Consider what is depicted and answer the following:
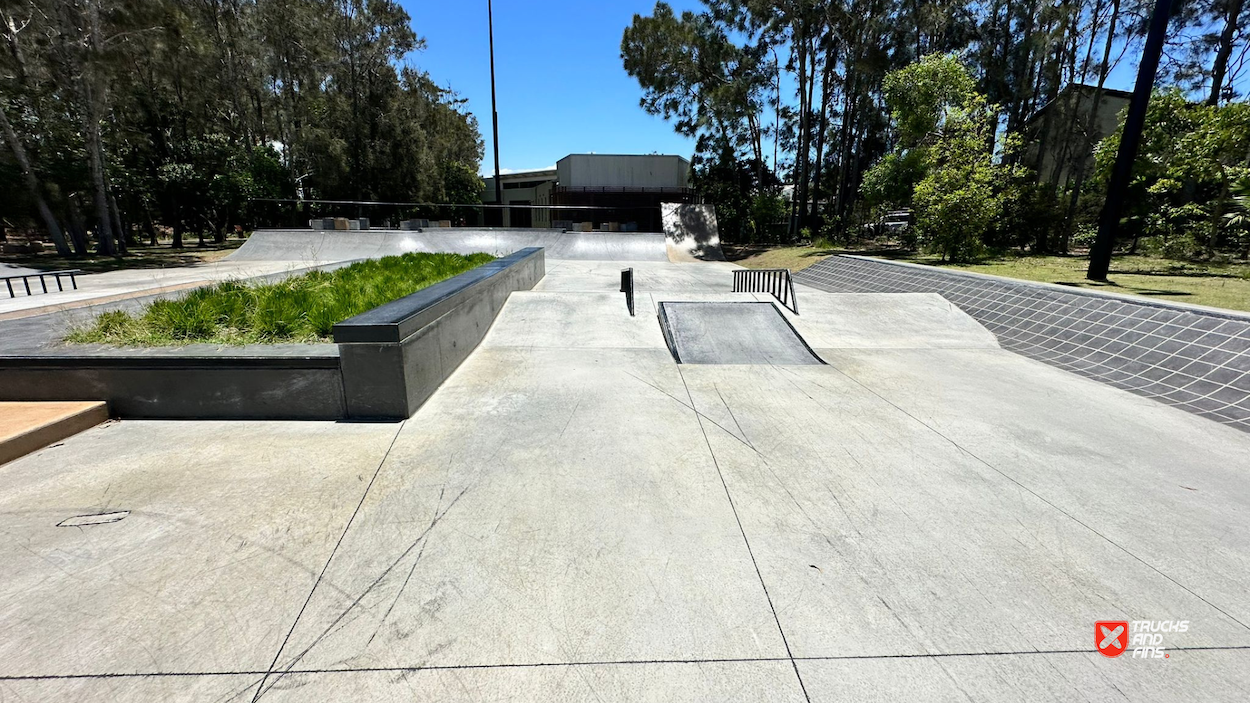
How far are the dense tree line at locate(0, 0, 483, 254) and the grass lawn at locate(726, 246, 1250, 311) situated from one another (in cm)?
2850

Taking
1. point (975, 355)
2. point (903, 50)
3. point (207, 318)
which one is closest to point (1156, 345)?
point (975, 355)

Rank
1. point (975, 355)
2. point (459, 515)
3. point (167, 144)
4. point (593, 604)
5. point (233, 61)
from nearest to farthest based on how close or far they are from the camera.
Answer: point (593, 604)
point (459, 515)
point (975, 355)
point (167, 144)
point (233, 61)

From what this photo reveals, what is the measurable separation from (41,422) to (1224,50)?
1543 inches

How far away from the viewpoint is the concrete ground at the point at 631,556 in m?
2.08

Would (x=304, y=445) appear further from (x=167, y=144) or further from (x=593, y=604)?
(x=167, y=144)

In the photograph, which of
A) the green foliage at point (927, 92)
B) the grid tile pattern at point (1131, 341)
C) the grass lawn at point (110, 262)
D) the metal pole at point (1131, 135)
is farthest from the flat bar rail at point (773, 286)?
the grass lawn at point (110, 262)

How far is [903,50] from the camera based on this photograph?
2559 cm

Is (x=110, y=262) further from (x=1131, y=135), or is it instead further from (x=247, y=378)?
(x=1131, y=135)

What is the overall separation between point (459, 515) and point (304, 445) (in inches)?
71.9

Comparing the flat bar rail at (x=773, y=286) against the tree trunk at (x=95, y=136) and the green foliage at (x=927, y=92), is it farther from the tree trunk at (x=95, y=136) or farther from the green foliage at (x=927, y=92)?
the tree trunk at (x=95, y=136)

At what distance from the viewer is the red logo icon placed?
2225 mm

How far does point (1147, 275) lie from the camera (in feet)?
38.8

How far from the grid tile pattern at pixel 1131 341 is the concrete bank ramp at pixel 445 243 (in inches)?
645

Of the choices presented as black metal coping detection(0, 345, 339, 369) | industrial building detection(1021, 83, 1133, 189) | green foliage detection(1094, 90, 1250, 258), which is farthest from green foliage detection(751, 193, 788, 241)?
black metal coping detection(0, 345, 339, 369)
